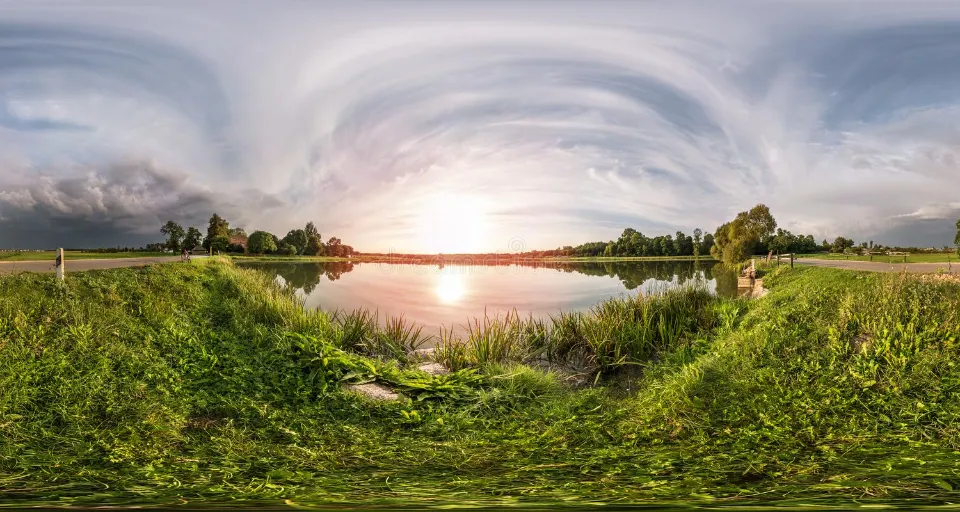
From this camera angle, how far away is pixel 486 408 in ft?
19.8

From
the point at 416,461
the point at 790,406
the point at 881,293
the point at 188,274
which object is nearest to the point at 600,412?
the point at 790,406

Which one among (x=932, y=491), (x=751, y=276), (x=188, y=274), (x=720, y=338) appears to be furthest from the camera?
(x=751, y=276)

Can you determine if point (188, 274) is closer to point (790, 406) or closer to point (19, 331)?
point (19, 331)

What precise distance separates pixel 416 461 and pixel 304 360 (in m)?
3.65

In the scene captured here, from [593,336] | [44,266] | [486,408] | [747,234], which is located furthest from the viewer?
[747,234]

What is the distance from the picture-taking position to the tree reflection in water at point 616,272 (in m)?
13.1

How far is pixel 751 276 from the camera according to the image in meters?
18.8

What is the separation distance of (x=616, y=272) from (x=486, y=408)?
A: 12.4 m

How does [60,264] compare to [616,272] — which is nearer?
[60,264]

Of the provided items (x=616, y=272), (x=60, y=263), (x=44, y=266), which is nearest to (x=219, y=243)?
(x=44, y=266)

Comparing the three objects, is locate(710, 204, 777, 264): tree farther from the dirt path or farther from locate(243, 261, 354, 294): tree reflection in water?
the dirt path

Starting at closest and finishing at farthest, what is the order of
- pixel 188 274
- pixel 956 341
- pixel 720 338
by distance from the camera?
1. pixel 956 341
2. pixel 720 338
3. pixel 188 274

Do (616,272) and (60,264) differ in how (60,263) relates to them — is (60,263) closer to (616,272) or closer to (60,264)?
(60,264)

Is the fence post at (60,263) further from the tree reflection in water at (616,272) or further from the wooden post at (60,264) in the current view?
the tree reflection in water at (616,272)
